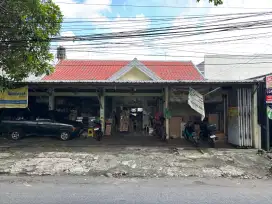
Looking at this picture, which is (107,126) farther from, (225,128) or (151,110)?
(225,128)

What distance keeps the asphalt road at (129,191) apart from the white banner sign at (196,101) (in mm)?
3991

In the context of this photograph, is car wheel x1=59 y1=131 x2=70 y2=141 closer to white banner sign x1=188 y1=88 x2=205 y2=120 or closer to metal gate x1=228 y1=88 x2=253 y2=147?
white banner sign x1=188 y1=88 x2=205 y2=120

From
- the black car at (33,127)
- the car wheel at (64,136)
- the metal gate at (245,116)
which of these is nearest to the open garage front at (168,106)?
the metal gate at (245,116)

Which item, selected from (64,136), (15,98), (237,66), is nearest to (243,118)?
(64,136)

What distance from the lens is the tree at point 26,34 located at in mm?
7141

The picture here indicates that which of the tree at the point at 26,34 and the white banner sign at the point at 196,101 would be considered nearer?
the tree at the point at 26,34

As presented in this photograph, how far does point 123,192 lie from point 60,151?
4727 millimetres

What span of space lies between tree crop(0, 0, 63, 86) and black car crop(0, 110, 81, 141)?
10.6 ft

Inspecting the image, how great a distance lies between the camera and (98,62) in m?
20.6

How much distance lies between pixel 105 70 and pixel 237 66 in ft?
49.4

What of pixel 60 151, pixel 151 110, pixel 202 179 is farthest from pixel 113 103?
pixel 202 179

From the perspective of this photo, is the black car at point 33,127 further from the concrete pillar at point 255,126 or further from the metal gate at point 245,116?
the concrete pillar at point 255,126

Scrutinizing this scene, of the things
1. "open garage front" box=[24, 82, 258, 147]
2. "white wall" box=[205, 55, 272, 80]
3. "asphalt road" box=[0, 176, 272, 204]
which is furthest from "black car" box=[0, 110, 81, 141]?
"white wall" box=[205, 55, 272, 80]

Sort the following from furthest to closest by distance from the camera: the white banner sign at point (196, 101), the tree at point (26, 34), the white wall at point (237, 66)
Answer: the white wall at point (237, 66), the white banner sign at point (196, 101), the tree at point (26, 34)
